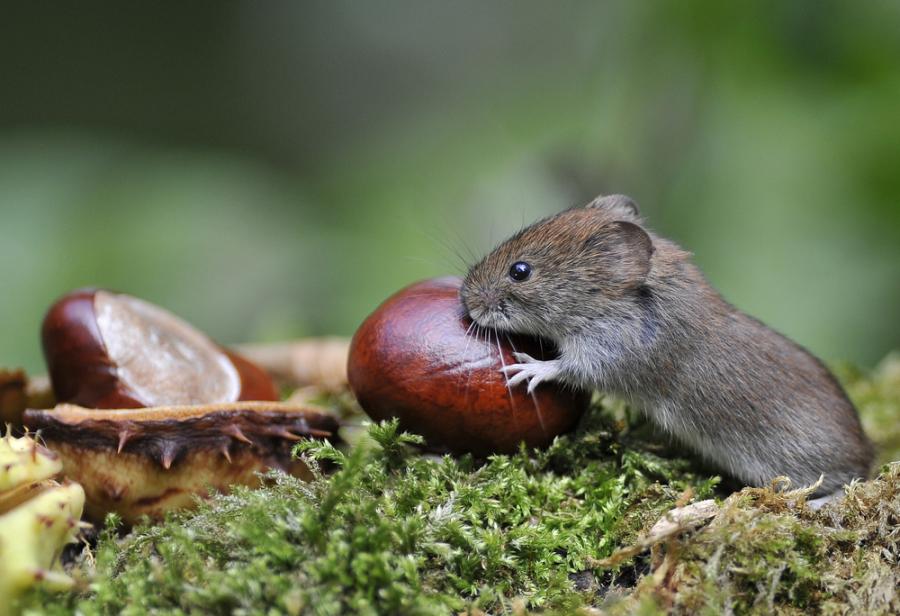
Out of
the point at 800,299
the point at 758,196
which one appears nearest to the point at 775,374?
the point at 800,299

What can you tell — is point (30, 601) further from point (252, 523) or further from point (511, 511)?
point (511, 511)

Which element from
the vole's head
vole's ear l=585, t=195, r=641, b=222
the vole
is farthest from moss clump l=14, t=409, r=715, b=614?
vole's ear l=585, t=195, r=641, b=222

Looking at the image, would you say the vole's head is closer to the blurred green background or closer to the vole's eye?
the vole's eye

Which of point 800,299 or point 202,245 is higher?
point 800,299

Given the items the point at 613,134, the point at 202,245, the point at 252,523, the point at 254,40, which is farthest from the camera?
the point at 254,40

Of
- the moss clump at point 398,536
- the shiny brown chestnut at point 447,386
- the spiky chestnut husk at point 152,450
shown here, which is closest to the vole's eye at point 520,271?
the shiny brown chestnut at point 447,386

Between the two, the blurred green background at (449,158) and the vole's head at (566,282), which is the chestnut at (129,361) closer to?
the vole's head at (566,282)

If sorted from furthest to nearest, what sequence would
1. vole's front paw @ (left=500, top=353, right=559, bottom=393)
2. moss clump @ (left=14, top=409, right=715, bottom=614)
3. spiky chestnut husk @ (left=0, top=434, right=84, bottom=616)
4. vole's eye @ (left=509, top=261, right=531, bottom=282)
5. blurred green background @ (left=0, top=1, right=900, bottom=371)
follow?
blurred green background @ (left=0, top=1, right=900, bottom=371)
vole's eye @ (left=509, top=261, right=531, bottom=282)
vole's front paw @ (left=500, top=353, right=559, bottom=393)
moss clump @ (left=14, top=409, right=715, bottom=614)
spiky chestnut husk @ (left=0, top=434, right=84, bottom=616)
